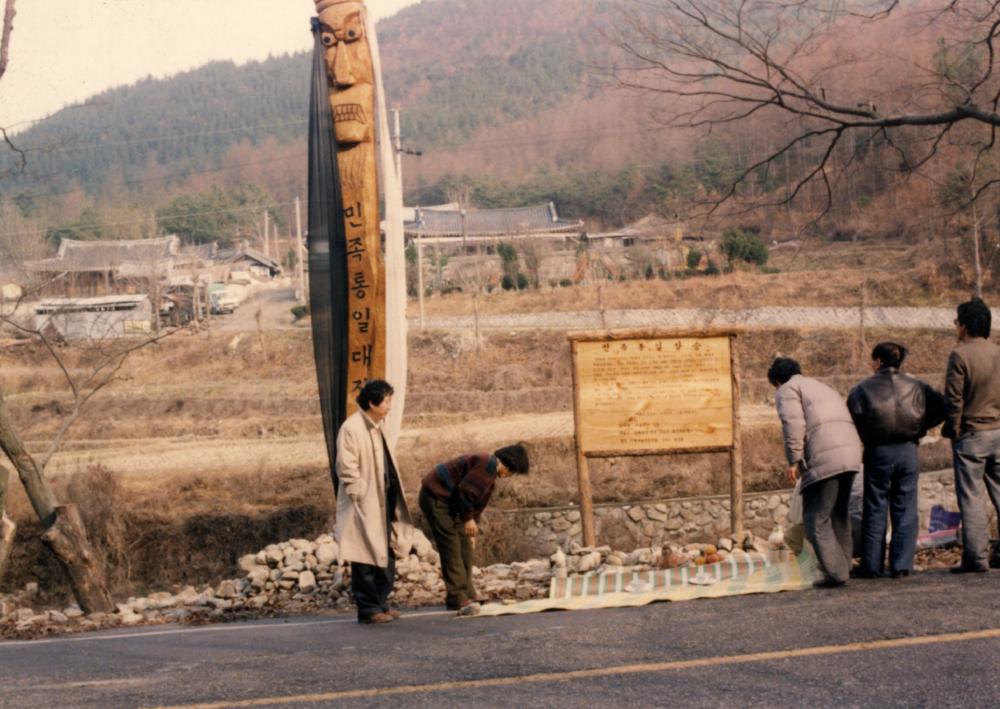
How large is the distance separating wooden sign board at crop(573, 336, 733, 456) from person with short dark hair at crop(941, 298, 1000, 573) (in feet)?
9.49

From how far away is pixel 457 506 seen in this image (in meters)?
8.70

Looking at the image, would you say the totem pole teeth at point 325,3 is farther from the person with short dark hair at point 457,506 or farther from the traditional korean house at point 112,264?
the traditional korean house at point 112,264

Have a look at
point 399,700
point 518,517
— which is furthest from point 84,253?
point 399,700

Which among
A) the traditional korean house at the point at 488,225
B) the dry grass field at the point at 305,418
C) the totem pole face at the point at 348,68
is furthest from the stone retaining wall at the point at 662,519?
the traditional korean house at the point at 488,225

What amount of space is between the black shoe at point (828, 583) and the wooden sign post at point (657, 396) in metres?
2.80

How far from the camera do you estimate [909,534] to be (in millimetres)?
8547

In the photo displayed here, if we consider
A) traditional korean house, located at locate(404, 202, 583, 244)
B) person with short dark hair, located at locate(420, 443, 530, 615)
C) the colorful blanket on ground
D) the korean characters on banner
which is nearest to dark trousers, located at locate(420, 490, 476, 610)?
person with short dark hair, located at locate(420, 443, 530, 615)

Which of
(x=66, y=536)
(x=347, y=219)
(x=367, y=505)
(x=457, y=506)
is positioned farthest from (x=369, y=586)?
(x=66, y=536)

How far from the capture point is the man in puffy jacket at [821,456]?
827cm

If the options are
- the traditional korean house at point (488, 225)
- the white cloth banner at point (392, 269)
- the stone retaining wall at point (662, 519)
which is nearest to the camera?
the white cloth banner at point (392, 269)

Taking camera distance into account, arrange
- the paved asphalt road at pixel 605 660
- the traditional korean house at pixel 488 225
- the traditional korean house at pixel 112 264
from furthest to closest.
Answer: the traditional korean house at pixel 488 225
the traditional korean house at pixel 112 264
the paved asphalt road at pixel 605 660

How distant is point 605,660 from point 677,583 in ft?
9.19

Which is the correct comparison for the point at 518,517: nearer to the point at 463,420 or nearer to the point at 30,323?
the point at 463,420

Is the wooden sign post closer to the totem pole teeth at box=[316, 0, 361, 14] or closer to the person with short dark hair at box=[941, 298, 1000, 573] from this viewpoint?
the person with short dark hair at box=[941, 298, 1000, 573]
